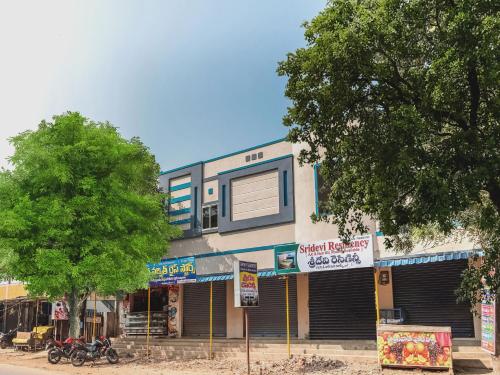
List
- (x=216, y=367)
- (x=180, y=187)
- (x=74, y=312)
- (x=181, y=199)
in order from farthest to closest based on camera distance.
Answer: (x=180, y=187) < (x=181, y=199) < (x=74, y=312) < (x=216, y=367)

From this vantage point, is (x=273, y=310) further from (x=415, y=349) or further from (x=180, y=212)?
(x=415, y=349)

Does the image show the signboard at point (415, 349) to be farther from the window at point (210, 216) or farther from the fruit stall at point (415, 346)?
the window at point (210, 216)

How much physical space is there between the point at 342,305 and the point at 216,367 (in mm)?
5586

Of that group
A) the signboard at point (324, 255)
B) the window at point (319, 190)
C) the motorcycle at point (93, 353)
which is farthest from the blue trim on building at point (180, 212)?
the motorcycle at point (93, 353)

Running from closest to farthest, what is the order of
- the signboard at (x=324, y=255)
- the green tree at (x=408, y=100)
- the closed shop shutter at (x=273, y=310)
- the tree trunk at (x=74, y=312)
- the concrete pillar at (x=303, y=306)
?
1. the green tree at (x=408, y=100)
2. the signboard at (x=324, y=255)
3. the concrete pillar at (x=303, y=306)
4. the tree trunk at (x=74, y=312)
5. the closed shop shutter at (x=273, y=310)

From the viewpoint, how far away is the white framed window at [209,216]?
2700cm

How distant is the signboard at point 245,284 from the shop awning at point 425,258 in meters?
4.62

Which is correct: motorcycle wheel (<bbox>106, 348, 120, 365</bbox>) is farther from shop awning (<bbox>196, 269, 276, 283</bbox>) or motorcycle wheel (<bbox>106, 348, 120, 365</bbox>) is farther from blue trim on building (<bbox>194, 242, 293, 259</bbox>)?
blue trim on building (<bbox>194, 242, 293, 259</bbox>)

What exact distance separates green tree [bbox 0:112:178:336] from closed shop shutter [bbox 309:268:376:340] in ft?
24.0

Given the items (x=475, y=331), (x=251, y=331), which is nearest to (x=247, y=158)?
(x=251, y=331)

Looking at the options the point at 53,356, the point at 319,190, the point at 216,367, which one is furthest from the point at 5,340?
the point at 319,190

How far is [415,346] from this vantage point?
15961 millimetres

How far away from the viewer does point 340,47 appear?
1170 centimetres

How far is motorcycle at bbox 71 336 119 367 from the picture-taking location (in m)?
21.2
